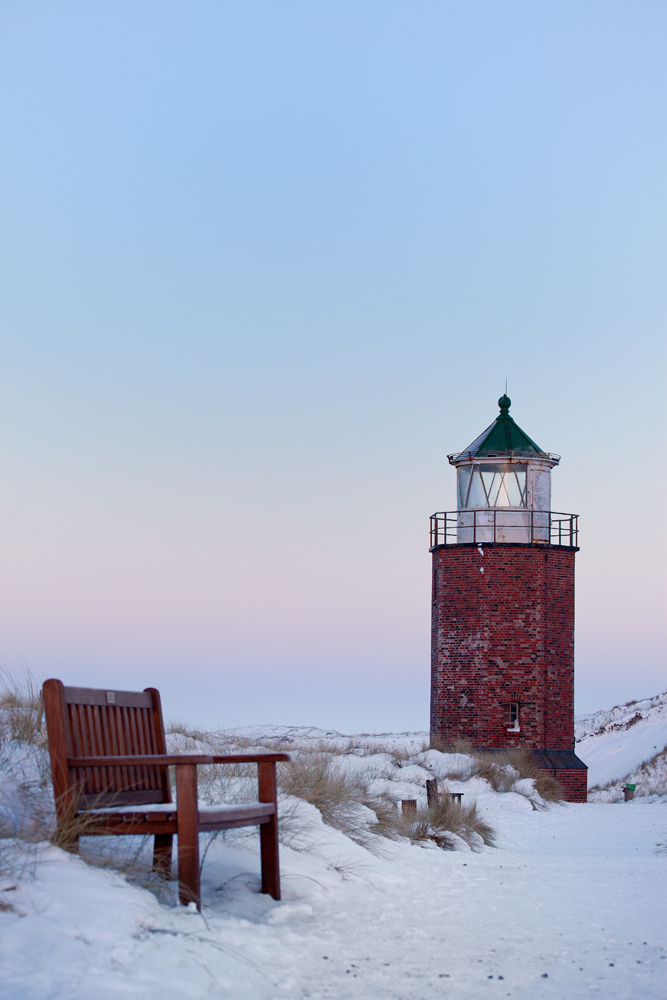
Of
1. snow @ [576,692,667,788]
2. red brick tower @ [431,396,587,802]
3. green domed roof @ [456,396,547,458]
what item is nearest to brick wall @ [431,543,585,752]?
red brick tower @ [431,396,587,802]

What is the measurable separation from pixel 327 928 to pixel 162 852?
3.04 ft

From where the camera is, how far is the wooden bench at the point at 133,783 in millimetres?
5008

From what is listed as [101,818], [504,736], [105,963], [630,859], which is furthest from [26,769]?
[504,736]

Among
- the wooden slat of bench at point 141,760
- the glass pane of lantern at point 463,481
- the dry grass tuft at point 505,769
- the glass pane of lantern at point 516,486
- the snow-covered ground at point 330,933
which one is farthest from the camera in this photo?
the glass pane of lantern at point 463,481

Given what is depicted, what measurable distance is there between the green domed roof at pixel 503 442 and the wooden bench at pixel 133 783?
16557mm

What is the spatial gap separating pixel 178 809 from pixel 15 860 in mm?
750

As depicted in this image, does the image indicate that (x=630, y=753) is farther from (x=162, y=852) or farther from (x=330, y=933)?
(x=162, y=852)

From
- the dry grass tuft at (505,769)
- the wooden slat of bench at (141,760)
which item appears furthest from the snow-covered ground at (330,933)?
the dry grass tuft at (505,769)

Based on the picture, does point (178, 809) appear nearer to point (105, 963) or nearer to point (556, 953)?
point (105, 963)

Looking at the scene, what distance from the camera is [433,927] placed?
19.0 feet

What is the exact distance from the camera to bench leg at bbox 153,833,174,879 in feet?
17.9

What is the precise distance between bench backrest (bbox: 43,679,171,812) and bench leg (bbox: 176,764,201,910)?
505 mm

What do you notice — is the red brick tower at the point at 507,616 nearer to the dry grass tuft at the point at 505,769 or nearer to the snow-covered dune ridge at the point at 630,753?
the dry grass tuft at the point at 505,769

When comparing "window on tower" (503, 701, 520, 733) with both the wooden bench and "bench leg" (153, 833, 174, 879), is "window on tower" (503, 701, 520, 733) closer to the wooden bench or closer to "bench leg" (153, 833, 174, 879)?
the wooden bench
